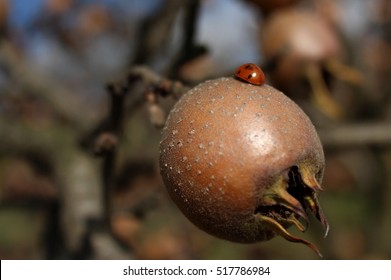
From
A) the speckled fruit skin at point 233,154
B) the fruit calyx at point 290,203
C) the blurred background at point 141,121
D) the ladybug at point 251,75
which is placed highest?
the ladybug at point 251,75

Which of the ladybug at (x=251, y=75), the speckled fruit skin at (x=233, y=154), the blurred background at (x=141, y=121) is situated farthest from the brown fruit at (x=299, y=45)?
the speckled fruit skin at (x=233, y=154)

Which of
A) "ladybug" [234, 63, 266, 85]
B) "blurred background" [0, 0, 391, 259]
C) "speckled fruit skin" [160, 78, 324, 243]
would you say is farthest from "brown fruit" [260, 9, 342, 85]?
"speckled fruit skin" [160, 78, 324, 243]

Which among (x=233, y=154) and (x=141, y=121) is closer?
(x=233, y=154)

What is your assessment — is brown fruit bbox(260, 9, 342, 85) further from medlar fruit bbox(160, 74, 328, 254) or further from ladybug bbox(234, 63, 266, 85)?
medlar fruit bbox(160, 74, 328, 254)

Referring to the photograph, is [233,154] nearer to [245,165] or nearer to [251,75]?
[245,165]

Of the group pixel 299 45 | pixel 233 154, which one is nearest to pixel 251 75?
pixel 233 154

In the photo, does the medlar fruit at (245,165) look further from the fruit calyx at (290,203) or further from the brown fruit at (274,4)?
the brown fruit at (274,4)

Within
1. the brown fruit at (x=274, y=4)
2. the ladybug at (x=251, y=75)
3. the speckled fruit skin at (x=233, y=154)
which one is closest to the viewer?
the speckled fruit skin at (x=233, y=154)
